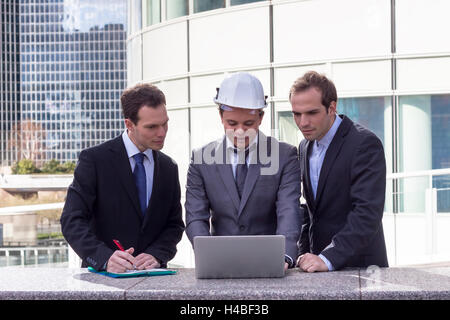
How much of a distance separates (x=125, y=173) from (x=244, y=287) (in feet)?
3.96

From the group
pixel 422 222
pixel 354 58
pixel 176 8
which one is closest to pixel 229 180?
pixel 422 222

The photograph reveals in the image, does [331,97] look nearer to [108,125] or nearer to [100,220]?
[100,220]

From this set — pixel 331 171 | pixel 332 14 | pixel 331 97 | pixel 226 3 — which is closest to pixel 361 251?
pixel 331 171

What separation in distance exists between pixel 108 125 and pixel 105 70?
370 inches

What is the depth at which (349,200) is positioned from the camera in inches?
153

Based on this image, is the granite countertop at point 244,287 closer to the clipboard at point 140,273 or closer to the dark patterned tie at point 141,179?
the clipboard at point 140,273

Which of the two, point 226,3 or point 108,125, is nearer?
point 226,3

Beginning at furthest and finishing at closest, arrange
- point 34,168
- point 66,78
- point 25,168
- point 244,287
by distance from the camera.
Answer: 1. point 66,78
2. point 34,168
3. point 25,168
4. point 244,287

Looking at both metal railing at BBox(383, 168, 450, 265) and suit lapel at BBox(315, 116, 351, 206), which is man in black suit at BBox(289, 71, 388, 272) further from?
metal railing at BBox(383, 168, 450, 265)

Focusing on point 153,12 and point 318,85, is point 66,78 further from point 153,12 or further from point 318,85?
point 318,85

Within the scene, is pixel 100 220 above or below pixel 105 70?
below
